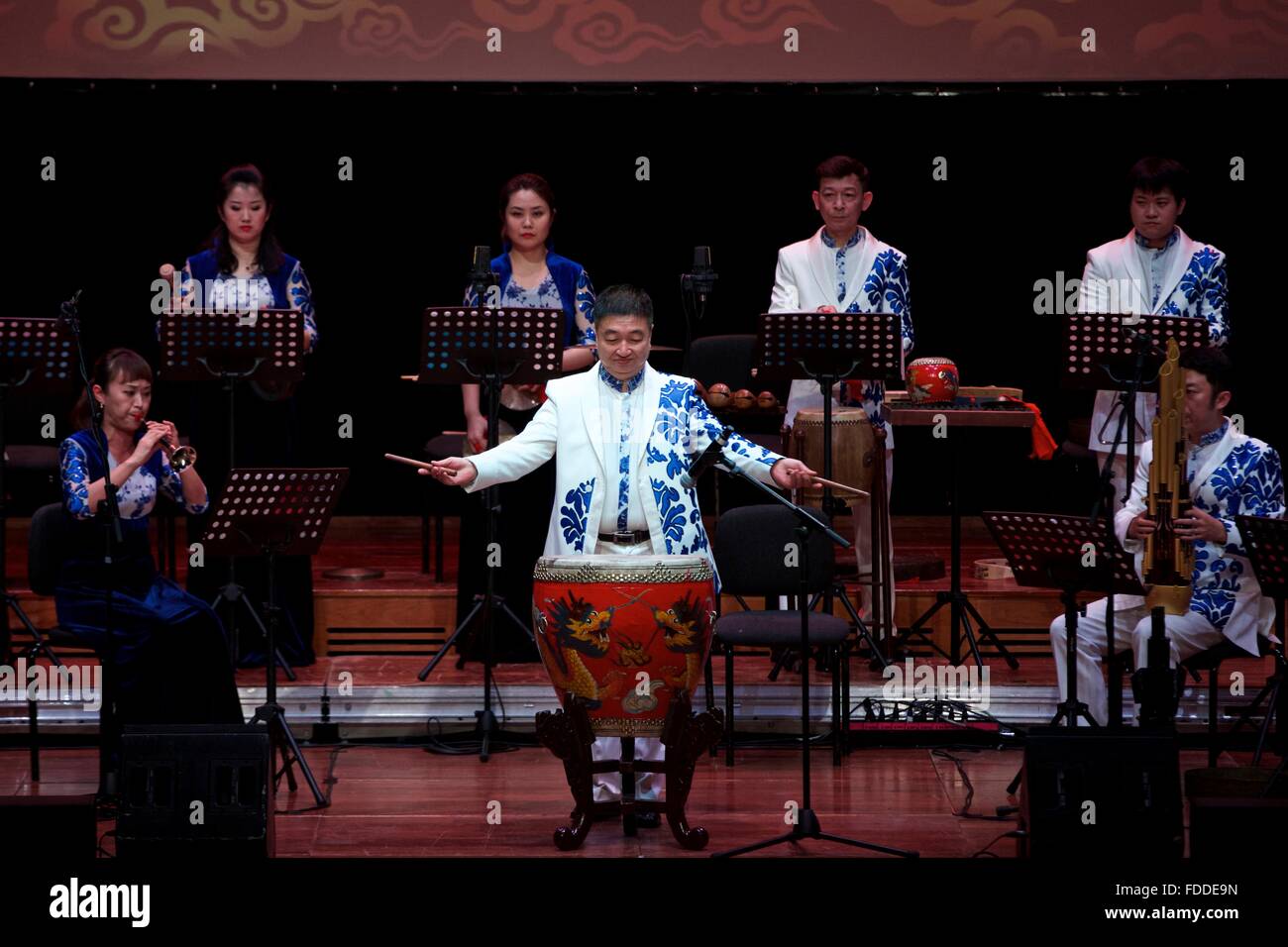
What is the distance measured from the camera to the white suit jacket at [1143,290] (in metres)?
6.74

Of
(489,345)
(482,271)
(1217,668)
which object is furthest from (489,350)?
(1217,668)

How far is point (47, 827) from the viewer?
405cm

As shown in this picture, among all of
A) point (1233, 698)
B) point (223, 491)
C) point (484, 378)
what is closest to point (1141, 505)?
point (1233, 698)

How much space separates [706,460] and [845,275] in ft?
7.17

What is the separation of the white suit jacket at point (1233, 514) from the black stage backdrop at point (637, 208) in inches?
121

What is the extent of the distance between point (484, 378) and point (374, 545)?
2902 mm

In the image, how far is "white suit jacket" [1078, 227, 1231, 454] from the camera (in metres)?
6.74

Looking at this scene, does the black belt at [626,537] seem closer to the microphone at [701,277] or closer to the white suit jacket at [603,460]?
the white suit jacket at [603,460]

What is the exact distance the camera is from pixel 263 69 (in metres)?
8.21

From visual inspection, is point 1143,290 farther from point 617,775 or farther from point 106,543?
point 106,543

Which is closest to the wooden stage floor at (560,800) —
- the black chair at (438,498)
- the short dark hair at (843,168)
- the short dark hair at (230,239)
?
the black chair at (438,498)

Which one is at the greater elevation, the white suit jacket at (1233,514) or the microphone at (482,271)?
the microphone at (482,271)

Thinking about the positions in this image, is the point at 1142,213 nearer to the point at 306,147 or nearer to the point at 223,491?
the point at 223,491
